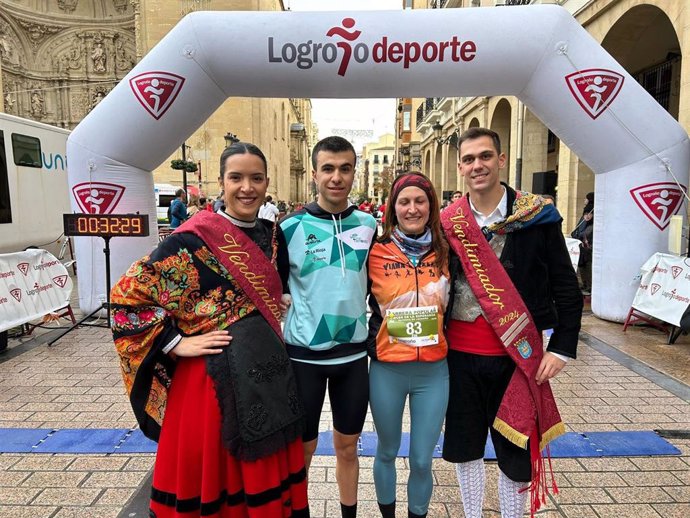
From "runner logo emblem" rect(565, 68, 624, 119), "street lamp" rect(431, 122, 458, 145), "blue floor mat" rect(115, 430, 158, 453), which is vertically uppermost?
"street lamp" rect(431, 122, 458, 145)

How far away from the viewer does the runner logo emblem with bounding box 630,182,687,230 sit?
6.22 metres

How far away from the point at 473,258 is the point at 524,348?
46cm

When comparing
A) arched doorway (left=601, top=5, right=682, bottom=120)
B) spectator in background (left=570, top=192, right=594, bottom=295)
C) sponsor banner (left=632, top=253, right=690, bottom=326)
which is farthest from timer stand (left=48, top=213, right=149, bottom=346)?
arched doorway (left=601, top=5, right=682, bottom=120)

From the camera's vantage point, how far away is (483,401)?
7.41 feet

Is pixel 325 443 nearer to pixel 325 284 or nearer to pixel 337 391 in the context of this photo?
pixel 337 391

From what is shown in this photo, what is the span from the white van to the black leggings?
836cm

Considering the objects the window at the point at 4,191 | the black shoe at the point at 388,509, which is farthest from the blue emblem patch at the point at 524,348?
the window at the point at 4,191

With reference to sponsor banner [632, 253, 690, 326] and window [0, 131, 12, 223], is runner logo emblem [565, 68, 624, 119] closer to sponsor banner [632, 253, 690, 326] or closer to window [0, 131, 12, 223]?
sponsor banner [632, 253, 690, 326]

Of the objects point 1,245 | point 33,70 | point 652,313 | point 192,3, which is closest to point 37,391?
point 1,245

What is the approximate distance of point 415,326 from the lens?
2.13m

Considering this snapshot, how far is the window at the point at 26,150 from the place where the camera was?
864 centimetres

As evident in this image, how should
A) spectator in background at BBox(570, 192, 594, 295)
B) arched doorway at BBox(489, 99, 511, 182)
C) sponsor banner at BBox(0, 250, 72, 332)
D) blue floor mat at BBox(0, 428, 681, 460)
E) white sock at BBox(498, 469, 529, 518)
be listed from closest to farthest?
white sock at BBox(498, 469, 529, 518), blue floor mat at BBox(0, 428, 681, 460), sponsor banner at BBox(0, 250, 72, 332), spectator in background at BBox(570, 192, 594, 295), arched doorway at BBox(489, 99, 511, 182)

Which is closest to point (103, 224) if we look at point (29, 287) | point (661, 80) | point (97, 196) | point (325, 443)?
point (97, 196)

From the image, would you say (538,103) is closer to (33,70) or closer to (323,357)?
(323,357)
